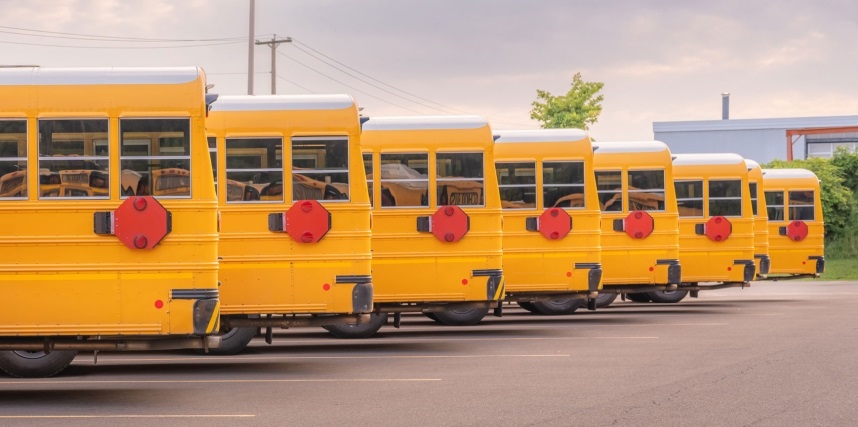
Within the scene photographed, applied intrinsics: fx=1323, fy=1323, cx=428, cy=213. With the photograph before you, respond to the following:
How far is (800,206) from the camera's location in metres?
29.9

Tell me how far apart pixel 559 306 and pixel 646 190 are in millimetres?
2557

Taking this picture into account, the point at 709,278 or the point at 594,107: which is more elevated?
the point at 594,107

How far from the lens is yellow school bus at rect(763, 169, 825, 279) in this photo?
1171 inches

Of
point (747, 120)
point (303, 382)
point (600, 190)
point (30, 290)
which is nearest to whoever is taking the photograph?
point (30, 290)

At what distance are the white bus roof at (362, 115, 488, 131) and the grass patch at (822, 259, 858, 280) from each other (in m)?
24.1

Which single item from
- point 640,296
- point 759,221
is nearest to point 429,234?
point 640,296

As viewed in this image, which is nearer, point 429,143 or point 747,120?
point 429,143

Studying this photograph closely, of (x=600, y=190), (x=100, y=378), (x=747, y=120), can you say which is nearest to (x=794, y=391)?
(x=100, y=378)

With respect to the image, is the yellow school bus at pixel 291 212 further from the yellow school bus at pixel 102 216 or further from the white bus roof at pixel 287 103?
the yellow school bus at pixel 102 216

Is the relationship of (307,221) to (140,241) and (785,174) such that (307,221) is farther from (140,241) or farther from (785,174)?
(785,174)

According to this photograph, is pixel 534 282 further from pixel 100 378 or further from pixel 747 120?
pixel 747 120

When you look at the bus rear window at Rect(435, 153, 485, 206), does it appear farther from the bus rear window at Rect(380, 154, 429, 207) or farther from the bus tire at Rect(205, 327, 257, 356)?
the bus tire at Rect(205, 327, 257, 356)

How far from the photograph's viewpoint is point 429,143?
17812mm

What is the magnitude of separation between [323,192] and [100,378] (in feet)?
11.0
